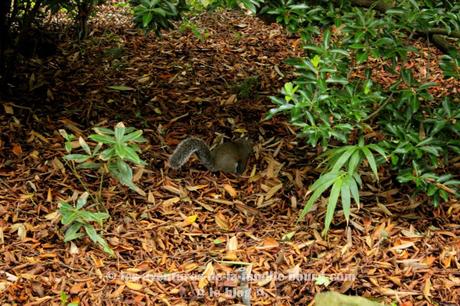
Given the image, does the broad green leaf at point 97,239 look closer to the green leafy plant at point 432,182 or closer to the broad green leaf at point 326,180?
the broad green leaf at point 326,180

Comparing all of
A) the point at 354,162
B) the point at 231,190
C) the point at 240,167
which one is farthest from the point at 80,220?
the point at 354,162

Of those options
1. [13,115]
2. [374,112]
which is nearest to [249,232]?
[374,112]

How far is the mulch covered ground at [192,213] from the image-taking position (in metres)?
2.76

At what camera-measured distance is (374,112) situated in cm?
314

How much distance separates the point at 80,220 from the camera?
9.56 ft

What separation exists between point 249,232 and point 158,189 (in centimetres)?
57

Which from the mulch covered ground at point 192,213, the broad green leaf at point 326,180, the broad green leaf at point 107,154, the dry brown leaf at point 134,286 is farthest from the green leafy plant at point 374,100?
the dry brown leaf at point 134,286

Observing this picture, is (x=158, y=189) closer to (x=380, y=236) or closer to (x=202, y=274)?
(x=202, y=274)

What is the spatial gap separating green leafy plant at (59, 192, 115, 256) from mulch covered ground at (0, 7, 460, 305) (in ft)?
0.20

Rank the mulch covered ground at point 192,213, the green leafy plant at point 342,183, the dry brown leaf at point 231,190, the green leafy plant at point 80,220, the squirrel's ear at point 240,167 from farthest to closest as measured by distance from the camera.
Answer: the squirrel's ear at point 240,167 → the dry brown leaf at point 231,190 → the green leafy plant at point 80,220 → the mulch covered ground at point 192,213 → the green leafy plant at point 342,183

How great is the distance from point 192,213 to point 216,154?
0.42 metres

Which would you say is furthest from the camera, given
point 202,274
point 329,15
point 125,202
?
point 125,202

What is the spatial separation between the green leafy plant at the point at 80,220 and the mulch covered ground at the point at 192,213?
0.20 ft

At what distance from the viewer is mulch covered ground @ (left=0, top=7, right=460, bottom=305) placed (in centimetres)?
276
